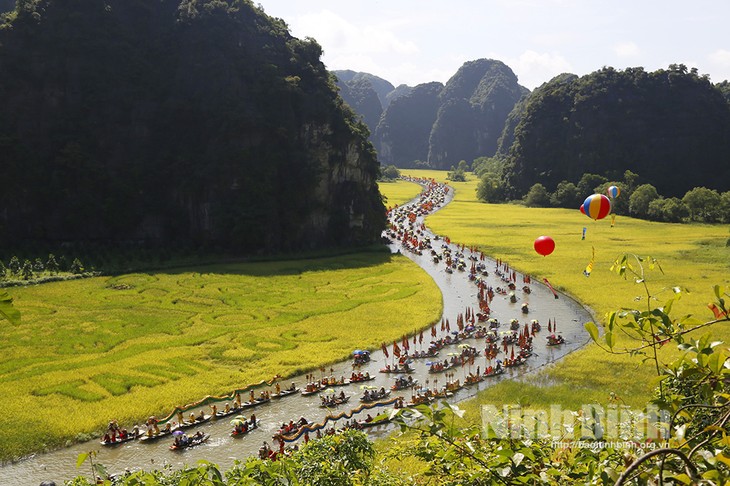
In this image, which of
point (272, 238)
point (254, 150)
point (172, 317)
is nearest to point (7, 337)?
point (172, 317)

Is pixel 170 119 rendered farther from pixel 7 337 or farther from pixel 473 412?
pixel 473 412

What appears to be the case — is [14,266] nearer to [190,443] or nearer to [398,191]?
[190,443]

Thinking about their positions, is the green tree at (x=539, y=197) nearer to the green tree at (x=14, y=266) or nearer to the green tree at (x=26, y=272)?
the green tree at (x=26, y=272)

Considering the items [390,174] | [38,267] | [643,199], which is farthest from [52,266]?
[390,174]

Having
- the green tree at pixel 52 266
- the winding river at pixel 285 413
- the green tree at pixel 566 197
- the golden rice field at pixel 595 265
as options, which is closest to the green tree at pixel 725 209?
the golden rice field at pixel 595 265

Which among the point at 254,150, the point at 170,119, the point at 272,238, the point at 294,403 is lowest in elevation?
the point at 294,403

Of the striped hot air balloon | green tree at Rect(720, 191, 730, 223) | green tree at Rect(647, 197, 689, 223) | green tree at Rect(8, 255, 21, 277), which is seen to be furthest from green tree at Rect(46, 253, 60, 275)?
green tree at Rect(720, 191, 730, 223)
